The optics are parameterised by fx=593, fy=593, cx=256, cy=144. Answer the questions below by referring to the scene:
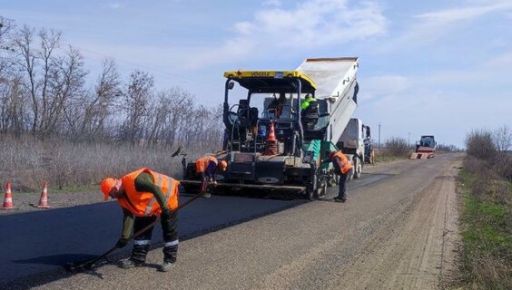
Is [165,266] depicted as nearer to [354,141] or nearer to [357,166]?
[354,141]

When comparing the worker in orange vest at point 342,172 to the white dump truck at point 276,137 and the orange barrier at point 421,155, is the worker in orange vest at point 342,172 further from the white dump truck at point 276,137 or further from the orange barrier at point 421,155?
the orange barrier at point 421,155

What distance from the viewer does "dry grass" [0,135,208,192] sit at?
51.8 ft

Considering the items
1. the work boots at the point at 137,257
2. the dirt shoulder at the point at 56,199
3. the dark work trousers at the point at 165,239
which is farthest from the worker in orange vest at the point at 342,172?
the work boots at the point at 137,257

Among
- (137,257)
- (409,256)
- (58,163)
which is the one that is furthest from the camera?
(58,163)

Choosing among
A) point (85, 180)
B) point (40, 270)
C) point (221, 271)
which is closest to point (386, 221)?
point (221, 271)

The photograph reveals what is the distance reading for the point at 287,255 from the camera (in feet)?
25.1

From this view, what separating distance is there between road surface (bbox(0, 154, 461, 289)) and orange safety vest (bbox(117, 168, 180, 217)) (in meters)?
0.66

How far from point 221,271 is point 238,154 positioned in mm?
7730

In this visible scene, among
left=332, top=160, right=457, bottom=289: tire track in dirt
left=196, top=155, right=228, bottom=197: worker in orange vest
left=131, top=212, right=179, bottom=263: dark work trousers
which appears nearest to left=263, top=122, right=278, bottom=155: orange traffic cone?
left=196, top=155, right=228, bottom=197: worker in orange vest

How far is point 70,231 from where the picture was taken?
8805 millimetres

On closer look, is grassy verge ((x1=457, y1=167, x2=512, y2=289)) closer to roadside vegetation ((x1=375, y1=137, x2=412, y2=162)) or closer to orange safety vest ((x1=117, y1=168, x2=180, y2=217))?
orange safety vest ((x1=117, y1=168, x2=180, y2=217))

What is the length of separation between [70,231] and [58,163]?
860cm

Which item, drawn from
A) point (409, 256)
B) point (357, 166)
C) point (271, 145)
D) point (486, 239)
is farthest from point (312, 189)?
point (357, 166)

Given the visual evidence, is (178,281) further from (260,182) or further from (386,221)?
(260,182)
